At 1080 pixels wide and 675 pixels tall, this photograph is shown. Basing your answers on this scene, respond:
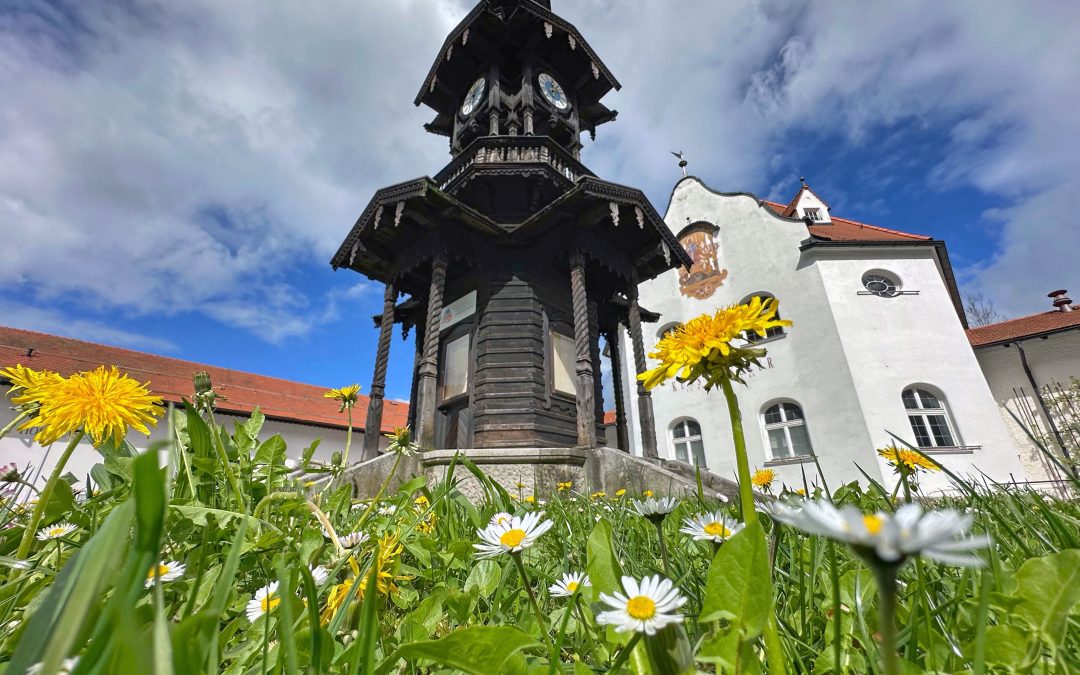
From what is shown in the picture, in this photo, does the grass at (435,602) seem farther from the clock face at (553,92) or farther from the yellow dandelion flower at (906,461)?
the clock face at (553,92)

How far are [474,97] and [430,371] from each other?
7242mm

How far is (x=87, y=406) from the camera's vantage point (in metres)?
1.06

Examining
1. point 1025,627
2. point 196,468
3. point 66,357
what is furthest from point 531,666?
point 66,357

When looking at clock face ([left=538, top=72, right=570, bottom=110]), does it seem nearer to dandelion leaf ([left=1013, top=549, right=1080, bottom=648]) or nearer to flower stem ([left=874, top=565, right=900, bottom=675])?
dandelion leaf ([left=1013, top=549, right=1080, bottom=648])

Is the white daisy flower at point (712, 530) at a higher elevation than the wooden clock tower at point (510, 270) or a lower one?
lower

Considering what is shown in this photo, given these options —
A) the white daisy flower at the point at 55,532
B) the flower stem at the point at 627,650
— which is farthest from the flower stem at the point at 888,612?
the white daisy flower at the point at 55,532

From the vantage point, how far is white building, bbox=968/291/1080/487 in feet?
37.0

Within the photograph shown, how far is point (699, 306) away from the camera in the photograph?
15102 millimetres

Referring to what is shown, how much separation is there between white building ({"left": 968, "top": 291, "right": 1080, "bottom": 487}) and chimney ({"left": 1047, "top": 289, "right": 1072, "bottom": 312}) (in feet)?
2.40

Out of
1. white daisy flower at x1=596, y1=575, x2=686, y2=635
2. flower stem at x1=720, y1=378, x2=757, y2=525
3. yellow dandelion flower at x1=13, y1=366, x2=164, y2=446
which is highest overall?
yellow dandelion flower at x1=13, y1=366, x2=164, y2=446

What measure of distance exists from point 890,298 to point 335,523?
50.8ft

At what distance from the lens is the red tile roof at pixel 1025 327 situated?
1204 cm

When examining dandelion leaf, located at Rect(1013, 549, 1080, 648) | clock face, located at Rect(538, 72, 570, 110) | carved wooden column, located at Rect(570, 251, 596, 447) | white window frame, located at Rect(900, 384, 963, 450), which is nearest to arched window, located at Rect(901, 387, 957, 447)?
white window frame, located at Rect(900, 384, 963, 450)

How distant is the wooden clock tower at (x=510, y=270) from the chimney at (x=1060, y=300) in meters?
14.7
